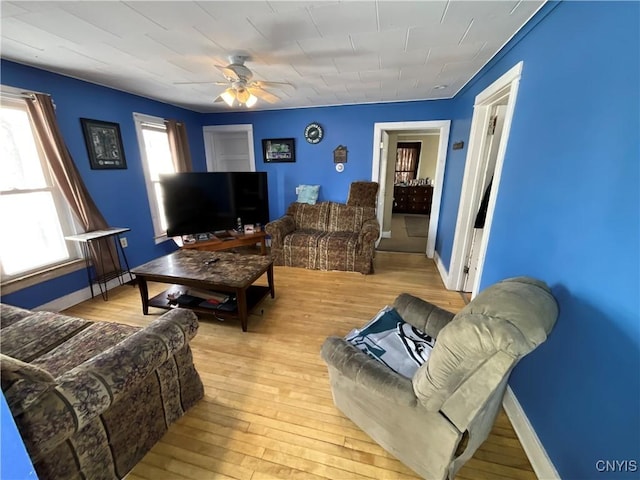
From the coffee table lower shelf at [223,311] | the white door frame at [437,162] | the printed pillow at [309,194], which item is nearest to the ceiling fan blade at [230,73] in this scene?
the coffee table lower shelf at [223,311]

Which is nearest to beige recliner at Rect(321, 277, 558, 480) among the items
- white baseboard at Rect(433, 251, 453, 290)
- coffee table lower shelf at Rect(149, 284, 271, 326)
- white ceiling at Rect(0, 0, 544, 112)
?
coffee table lower shelf at Rect(149, 284, 271, 326)

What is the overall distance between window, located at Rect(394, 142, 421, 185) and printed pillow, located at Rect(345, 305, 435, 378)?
6.34 metres

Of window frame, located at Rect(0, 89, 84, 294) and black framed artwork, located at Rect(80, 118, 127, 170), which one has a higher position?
black framed artwork, located at Rect(80, 118, 127, 170)

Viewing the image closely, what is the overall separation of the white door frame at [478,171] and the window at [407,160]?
4.79 metres

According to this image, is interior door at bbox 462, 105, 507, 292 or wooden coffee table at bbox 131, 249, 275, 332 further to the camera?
interior door at bbox 462, 105, 507, 292

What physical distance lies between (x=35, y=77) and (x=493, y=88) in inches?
160

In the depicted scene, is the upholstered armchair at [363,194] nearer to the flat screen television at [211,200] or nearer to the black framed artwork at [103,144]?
the flat screen television at [211,200]

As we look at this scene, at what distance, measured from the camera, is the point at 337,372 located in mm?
1362

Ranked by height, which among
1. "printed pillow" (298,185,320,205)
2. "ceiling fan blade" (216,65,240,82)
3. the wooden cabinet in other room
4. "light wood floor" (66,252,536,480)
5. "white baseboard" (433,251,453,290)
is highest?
"ceiling fan blade" (216,65,240,82)

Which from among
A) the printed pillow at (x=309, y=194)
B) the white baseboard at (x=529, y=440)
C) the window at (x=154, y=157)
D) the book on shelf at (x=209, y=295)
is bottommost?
the white baseboard at (x=529, y=440)

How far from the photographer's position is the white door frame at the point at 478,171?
1810 mm

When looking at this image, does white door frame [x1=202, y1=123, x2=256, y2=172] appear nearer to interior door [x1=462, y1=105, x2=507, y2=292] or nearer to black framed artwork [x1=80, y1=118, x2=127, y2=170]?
black framed artwork [x1=80, y1=118, x2=127, y2=170]

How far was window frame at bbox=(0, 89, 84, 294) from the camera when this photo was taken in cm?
227

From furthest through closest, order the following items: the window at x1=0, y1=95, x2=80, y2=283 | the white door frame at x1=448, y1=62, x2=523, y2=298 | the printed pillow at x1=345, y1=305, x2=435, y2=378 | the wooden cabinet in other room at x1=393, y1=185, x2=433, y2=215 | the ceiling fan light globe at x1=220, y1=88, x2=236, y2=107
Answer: the wooden cabinet in other room at x1=393, y1=185, x2=433, y2=215, the window at x1=0, y1=95, x2=80, y2=283, the ceiling fan light globe at x1=220, y1=88, x2=236, y2=107, the white door frame at x1=448, y1=62, x2=523, y2=298, the printed pillow at x1=345, y1=305, x2=435, y2=378
